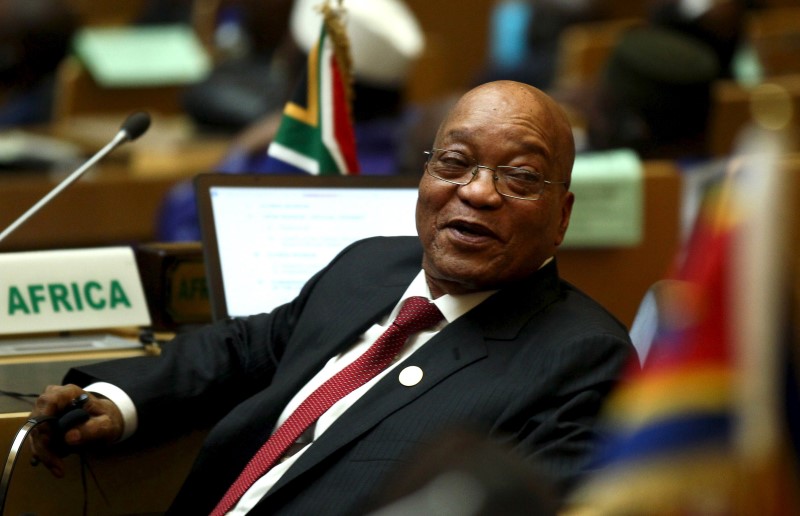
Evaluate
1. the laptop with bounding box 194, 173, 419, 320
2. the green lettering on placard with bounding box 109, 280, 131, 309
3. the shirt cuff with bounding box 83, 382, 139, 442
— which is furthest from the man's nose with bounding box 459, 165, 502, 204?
the green lettering on placard with bounding box 109, 280, 131, 309

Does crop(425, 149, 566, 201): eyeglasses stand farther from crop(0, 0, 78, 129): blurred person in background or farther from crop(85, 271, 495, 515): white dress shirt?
crop(0, 0, 78, 129): blurred person in background

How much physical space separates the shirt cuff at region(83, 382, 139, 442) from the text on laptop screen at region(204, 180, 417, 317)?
0.38 m

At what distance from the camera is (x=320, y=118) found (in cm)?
271

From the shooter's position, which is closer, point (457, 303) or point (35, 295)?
point (457, 303)

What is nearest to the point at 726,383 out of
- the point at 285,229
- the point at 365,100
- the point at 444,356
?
the point at 444,356

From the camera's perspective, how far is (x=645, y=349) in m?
1.95

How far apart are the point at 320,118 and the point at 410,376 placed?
3.27 feet

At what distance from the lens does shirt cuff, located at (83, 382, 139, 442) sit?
1994mm

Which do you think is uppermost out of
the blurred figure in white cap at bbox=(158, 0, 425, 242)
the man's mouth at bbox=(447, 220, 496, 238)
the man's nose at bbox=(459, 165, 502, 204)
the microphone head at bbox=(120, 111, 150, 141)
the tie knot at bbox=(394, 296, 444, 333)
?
the man's nose at bbox=(459, 165, 502, 204)

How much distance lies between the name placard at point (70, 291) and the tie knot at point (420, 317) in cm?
60

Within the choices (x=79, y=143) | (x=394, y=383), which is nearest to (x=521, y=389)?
(x=394, y=383)

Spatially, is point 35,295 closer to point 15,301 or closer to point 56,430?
point 15,301

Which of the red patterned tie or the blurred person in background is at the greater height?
the red patterned tie

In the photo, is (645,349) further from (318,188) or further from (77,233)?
(77,233)
